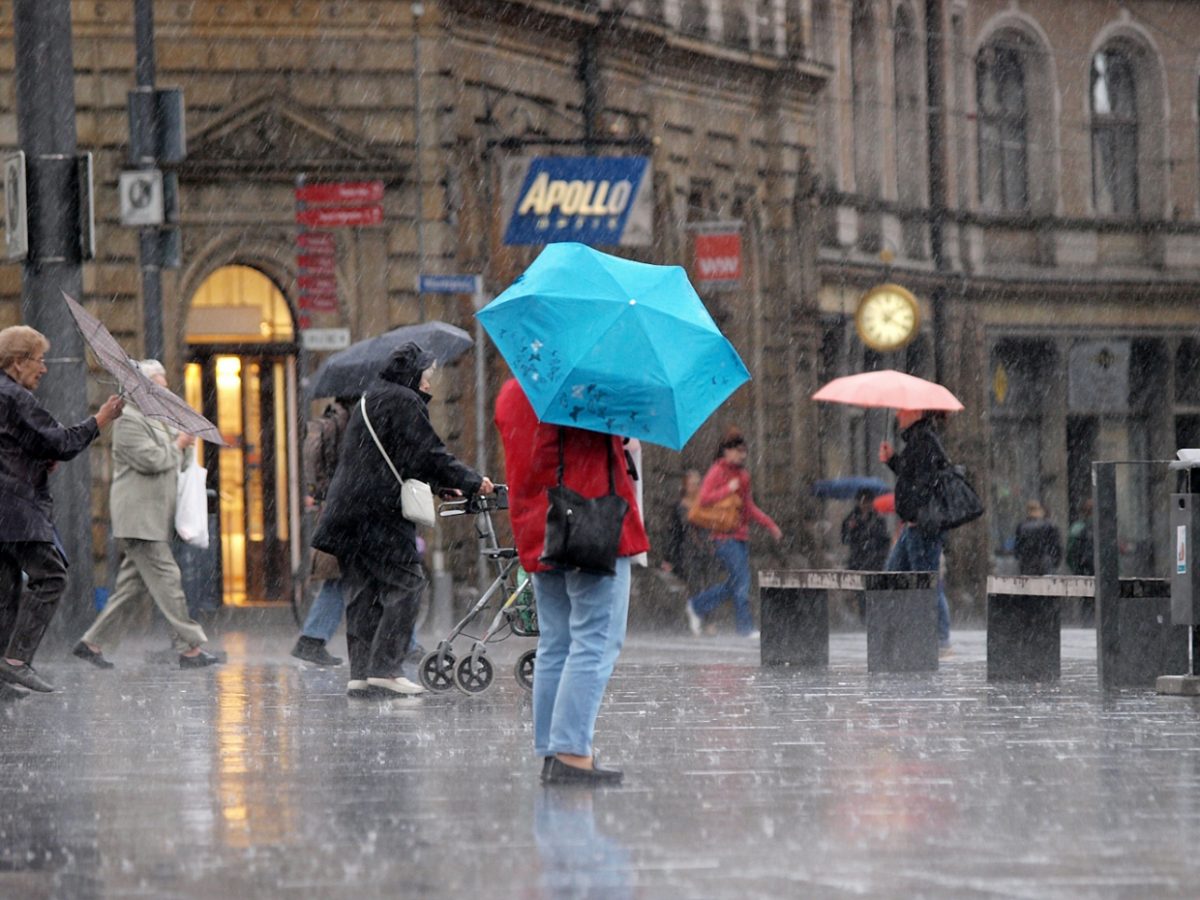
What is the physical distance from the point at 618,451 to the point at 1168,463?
4.60 meters

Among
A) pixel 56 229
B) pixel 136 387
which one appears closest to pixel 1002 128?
pixel 56 229

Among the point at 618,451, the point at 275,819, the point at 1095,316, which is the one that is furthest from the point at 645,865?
the point at 1095,316

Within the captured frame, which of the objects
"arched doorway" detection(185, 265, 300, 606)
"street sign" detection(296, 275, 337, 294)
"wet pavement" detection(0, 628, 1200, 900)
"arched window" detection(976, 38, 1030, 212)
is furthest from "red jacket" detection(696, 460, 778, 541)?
"arched window" detection(976, 38, 1030, 212)

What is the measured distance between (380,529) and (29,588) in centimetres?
178

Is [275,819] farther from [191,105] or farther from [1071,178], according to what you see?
[1071,178]

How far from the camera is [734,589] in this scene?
2164cm

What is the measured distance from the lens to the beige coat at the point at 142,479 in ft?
52.8

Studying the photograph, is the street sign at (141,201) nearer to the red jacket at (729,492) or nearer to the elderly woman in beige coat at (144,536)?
the elderly woman in beige coat at (144,536)

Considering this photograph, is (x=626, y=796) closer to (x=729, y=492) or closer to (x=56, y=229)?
(x=56, y=229)

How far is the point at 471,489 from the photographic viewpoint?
1243cm

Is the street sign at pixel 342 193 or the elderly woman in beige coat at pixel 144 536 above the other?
the street sign at pixel 342 193

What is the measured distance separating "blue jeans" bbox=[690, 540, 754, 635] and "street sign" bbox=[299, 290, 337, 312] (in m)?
3.89

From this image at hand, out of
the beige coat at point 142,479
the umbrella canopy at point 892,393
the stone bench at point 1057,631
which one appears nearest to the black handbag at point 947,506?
the umbrella canopy at point 892,393

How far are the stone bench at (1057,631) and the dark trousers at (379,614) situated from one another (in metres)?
3.35
